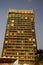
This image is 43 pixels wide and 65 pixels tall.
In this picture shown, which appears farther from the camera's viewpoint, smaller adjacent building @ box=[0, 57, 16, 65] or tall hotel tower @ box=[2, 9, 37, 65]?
tall hotel tower @ box=[2, 9, 37, 65]

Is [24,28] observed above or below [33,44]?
above

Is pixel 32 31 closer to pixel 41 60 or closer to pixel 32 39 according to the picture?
pixel 32 39

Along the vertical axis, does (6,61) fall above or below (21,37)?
below

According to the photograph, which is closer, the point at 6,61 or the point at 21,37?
the point at 6,61

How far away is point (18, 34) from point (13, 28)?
4.05m

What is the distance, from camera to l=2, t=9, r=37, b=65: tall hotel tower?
200 ft

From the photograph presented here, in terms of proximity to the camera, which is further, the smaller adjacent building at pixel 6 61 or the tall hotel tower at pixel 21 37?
the tall hotel tower at pixel 21 37

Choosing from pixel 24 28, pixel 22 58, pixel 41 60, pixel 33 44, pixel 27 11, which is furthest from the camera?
pixel 27 11

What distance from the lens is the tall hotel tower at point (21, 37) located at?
6109 cm

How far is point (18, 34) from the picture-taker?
68.0m

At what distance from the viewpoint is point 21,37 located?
67062mm

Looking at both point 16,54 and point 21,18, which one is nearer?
point 16,54

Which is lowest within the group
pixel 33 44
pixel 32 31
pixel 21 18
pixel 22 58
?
pixel 22 58

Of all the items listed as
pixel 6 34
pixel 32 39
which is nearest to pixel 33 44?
pixel 32 39
